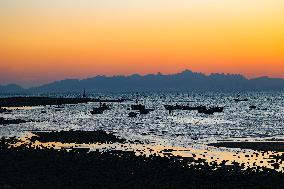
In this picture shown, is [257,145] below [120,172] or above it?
below

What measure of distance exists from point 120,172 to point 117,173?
0.39 meters

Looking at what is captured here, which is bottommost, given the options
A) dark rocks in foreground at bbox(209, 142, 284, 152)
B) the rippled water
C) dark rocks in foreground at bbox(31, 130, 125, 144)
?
the rippled water

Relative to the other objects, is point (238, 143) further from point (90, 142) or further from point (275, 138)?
point (90, 142)

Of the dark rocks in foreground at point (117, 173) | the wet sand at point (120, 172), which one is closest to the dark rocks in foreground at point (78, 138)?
the wet sand at point (120, 172)

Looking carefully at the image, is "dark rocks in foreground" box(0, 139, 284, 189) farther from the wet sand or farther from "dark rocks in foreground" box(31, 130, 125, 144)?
"dark rocks in foreground" box(31, 130, 125, 144)

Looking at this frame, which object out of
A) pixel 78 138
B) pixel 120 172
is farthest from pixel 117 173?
pixel 78 138

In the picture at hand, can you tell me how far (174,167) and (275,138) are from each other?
2459cm

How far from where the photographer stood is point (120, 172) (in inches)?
1003

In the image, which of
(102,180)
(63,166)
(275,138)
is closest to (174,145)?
(275,138)

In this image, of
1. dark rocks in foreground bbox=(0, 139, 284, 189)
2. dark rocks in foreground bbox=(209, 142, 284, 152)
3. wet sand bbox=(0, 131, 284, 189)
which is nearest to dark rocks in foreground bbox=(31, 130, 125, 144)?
dark rocks in foreground bbox=(209, 142, 284, 152)

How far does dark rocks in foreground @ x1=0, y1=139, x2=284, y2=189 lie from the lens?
72.7 ft

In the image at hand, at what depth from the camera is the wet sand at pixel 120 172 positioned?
22.2 metres

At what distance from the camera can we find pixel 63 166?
27438mm

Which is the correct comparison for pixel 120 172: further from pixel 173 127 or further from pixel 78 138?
pixel 173 127
